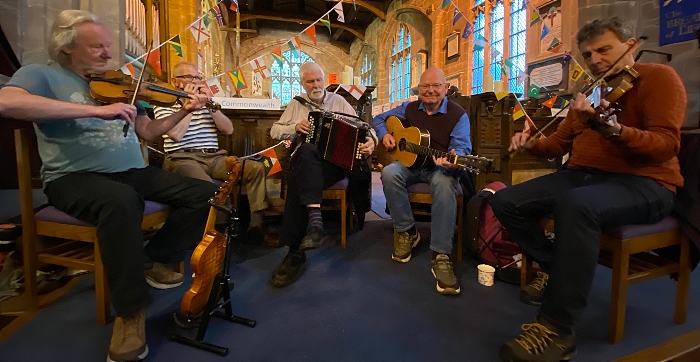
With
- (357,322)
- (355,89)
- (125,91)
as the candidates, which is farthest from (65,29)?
(355,89)

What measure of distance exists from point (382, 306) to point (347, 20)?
36.9 feet

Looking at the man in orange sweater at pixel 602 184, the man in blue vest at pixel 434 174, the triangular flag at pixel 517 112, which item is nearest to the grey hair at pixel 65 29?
the man in blue vest at pixel 434 174

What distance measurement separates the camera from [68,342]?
1.42m

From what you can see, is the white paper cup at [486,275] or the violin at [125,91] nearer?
the violin at [125,91]

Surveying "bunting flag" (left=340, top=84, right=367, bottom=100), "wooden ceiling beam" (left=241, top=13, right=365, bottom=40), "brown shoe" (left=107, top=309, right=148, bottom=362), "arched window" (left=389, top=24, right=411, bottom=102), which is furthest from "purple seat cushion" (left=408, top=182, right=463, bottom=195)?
"wooden ceiling beam" (left=241, top=13, right=365, bottom=40)

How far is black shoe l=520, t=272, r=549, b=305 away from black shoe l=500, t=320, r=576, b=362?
444 millimetres

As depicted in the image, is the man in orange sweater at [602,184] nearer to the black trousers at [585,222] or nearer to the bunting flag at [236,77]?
the black trousers at [585,222]

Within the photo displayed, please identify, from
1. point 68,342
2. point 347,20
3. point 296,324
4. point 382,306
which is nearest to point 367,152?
point 382,306

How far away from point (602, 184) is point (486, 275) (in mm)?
742

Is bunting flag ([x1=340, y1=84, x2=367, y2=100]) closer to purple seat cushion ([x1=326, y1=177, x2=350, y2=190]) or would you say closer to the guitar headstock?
purple seat cushion ([x1=326, y1=177, x2=350, y2=190])

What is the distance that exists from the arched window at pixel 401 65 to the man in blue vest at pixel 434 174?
699 centimetres

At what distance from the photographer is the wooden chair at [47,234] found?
1492 mm

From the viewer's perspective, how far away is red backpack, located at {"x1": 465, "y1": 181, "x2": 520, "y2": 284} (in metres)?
2.11

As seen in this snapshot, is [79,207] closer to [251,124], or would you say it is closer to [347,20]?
[251,124]
